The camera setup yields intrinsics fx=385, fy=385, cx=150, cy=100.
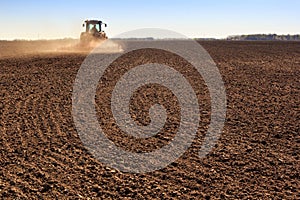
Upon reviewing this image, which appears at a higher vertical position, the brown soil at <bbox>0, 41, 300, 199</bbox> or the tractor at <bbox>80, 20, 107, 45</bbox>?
the tractor at <bbox>80, 20, 107, 45</bbox>

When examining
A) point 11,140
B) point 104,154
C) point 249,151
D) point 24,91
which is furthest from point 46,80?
point 249,151

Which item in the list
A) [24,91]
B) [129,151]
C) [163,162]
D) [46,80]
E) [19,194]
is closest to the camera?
[19,194]

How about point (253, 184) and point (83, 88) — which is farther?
point (83, 88)

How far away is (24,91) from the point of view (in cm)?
979

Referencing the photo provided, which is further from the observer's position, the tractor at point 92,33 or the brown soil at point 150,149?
the tractor at point 92,33

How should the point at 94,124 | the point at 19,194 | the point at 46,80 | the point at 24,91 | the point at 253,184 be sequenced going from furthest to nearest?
the point at 46,80, the point at 24,91, the point at 94,124, the point at 253,184, the point at 19,194

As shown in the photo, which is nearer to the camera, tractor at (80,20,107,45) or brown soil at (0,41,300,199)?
brown soil at (0,41,300,199)

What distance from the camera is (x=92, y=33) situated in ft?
81.5

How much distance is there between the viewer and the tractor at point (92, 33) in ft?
81.4

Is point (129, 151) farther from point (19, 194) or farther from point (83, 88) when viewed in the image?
point (83, 88)

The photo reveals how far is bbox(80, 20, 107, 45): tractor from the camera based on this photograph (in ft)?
81.4

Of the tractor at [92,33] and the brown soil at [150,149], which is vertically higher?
the tractor at [92,33]

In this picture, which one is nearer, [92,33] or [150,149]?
[150,149]

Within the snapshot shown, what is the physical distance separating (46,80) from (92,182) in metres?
7.71
